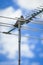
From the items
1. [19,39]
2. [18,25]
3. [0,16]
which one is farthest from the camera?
[18,25]

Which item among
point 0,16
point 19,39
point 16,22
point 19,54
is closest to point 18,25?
point 16,22

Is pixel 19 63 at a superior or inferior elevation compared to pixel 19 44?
inferior

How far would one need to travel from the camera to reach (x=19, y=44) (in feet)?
119

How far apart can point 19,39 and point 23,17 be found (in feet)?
11.5

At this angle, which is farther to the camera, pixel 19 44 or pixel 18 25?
pixel 18 25

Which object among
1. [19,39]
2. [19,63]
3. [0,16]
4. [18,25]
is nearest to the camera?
[0,16]

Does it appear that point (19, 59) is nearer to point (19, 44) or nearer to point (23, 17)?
point (19, 44)

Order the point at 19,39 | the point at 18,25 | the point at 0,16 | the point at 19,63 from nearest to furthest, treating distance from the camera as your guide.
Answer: the point at 0,16 → the point at 19,63 → the point at 19,39 → the point at 18,25

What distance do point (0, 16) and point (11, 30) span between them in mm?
17101

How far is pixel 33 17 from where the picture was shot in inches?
1527

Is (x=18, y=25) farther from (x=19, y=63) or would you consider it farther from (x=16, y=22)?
(x=19, y=63)

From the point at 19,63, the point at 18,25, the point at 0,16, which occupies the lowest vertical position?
the point at 19,63

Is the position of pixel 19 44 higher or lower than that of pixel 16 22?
lower

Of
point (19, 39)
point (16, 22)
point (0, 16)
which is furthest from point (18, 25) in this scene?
point (0, 16)
